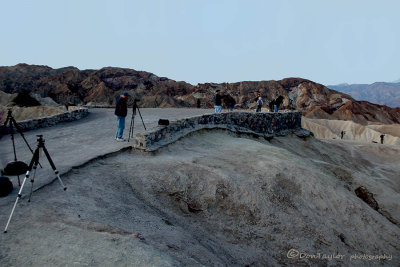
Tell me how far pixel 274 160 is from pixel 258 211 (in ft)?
8.74

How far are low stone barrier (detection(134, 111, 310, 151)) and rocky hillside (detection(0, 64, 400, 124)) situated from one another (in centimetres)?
3897

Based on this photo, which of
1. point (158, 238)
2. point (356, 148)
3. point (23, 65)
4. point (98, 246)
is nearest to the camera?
point (98, 246)

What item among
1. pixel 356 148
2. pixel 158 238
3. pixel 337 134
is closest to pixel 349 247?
pixel 158 238

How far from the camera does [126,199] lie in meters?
6.60

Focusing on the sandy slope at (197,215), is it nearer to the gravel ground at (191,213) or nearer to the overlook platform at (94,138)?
the gravel ground at (191,213)

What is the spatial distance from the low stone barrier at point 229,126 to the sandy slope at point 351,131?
1190 inches

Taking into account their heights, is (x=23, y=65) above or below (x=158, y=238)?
above

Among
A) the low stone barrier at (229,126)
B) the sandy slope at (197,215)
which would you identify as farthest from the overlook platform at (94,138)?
the sandy slope at (197,215)

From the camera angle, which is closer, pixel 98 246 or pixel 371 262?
pixel 98 246

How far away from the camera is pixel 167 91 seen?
7319cm

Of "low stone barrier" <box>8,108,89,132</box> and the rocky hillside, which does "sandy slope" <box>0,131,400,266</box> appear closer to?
"low stone barrier" <box>8,108,89,132</box>

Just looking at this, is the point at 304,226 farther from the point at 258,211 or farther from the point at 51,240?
the point at 51,240

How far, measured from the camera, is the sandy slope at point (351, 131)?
51369 millimetres

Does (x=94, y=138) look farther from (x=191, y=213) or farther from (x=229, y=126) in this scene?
(x=229, y=126)
